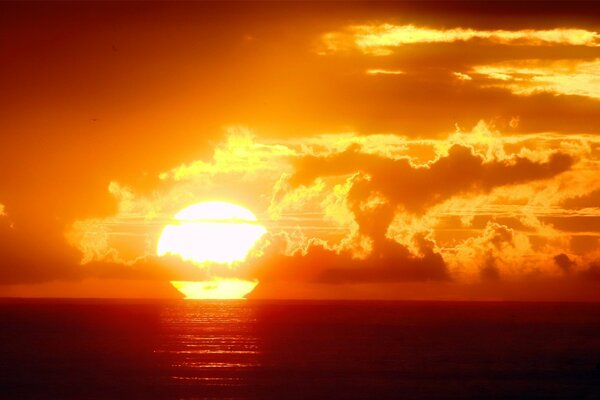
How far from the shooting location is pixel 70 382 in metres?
63.1

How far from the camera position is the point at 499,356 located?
8794cm

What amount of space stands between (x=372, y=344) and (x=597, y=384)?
1728 inches

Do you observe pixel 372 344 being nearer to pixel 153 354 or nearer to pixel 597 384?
pixel 153 354

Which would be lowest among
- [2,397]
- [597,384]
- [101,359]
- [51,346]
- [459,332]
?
[2,397]

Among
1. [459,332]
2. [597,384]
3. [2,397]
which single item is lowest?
[2,397]

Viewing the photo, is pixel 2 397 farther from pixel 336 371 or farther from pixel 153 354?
pixel 153 354

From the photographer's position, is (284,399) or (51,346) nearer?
(284,399)

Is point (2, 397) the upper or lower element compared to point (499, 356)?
lower

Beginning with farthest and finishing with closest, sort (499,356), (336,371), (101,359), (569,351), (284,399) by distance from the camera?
(569,351)
(499,356)
(101,359)
(336,371)
(284,399)

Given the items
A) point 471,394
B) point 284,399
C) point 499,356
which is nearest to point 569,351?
point 499,356

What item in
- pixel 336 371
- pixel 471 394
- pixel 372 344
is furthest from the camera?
pixel 372 344


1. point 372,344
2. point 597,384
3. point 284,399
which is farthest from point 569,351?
point 284,399

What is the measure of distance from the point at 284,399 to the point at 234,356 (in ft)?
107

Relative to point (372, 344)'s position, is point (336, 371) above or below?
below
